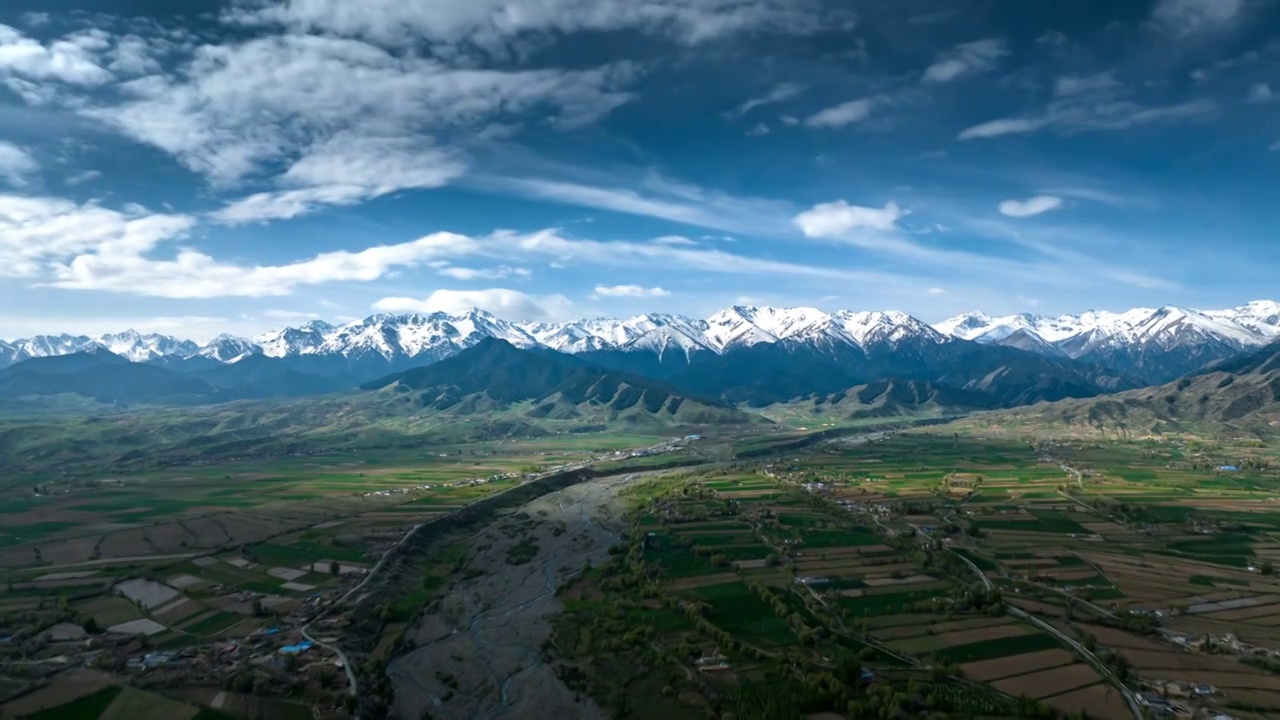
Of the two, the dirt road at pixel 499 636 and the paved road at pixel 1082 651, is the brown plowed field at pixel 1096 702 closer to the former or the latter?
the paved road at pixel 1082 651

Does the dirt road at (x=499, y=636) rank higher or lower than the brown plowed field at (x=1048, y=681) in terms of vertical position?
lower

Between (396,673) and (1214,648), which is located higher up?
(1214,648)

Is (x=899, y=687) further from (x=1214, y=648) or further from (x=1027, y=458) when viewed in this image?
(x=1027, y=458)

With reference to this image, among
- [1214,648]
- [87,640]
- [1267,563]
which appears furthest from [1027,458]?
[87,640]

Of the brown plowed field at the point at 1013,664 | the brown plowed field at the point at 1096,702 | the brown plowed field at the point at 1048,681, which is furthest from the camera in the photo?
the brown plowed field at the point at 1013,664

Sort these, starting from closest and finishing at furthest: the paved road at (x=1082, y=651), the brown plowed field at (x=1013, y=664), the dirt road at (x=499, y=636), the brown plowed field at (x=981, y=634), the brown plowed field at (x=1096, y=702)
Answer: the brown plowed field at (x=1096, y=702) → the paved road at (x=1082, y=651) → the brown plowed field at (x=1013, y=664) → the dirt road at (x=499, y=636) → the brown plowed field at (x=981, y=634)

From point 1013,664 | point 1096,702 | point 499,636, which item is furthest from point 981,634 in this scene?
point 499,636

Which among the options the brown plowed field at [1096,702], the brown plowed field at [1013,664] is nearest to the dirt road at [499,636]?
the brown plowed field at [1013,664]

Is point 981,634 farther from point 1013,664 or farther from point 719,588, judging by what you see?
point 719,588
